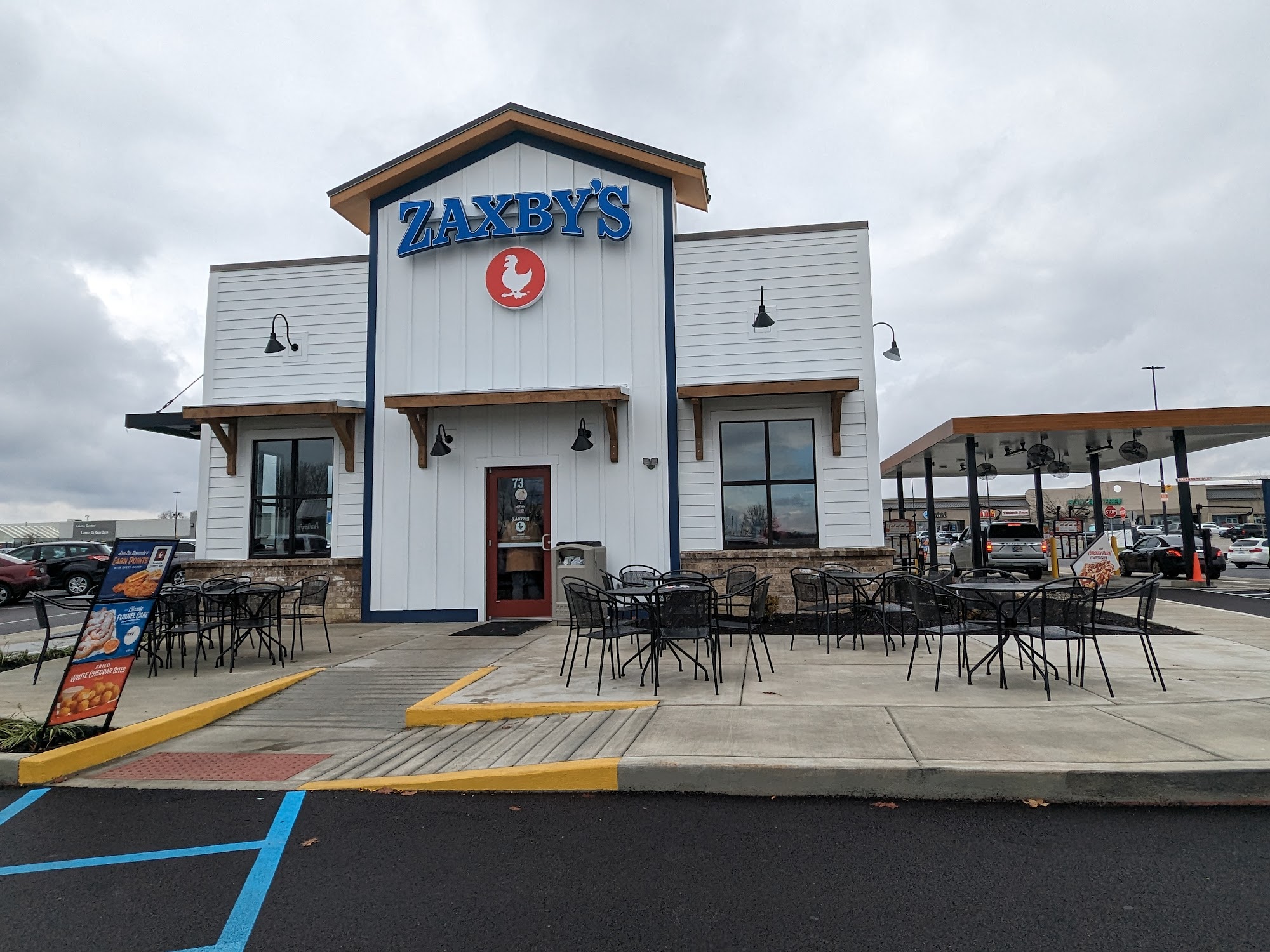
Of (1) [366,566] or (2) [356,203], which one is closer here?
(1) [366,566]

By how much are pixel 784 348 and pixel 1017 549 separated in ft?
37.6

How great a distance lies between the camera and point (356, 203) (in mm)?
12555

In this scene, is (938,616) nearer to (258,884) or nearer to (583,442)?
(258,884)

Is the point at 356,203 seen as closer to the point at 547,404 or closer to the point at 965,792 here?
the point at 547,404

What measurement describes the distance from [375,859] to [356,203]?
38.0ft

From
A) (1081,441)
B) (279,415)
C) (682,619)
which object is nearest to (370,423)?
(279,415)

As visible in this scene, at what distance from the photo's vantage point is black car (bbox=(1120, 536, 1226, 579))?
1991 cm

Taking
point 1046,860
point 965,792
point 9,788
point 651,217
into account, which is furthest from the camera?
point 651,217

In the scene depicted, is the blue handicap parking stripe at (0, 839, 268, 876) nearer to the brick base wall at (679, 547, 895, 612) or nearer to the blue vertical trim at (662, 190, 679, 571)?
the blue vertical trim at (662, 190, 679, 571)

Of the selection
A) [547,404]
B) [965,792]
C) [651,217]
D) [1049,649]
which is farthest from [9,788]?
[651,217]

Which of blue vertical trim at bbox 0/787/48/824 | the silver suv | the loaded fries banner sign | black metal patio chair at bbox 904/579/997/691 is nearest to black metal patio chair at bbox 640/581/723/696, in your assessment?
black metal patio chair at bbox 904/579/997/691

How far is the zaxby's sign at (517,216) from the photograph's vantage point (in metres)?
11.7

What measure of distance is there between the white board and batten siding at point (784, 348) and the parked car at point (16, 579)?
17981 millimetres

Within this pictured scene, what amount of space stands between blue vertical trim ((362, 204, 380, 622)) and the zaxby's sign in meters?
0.58
